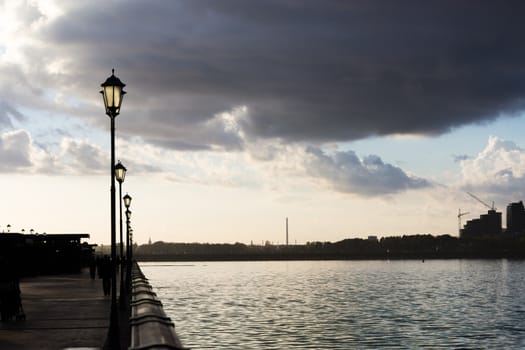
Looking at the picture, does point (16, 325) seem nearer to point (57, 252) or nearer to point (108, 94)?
point (108, 94)

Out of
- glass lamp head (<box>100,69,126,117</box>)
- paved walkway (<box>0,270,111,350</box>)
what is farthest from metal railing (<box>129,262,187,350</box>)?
glass lamp head (<box>100,69,126,117</box>)

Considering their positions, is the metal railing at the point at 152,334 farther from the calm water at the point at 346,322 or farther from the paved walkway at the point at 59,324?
the calm water at the point at 346,322

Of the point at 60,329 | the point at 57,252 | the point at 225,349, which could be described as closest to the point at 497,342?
the point at 225,349

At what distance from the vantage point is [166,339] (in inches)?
516

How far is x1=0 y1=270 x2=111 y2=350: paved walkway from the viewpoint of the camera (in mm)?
21203

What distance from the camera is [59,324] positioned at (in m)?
25.8

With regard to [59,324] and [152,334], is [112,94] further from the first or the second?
[152,334]

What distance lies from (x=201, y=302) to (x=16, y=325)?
51.0m

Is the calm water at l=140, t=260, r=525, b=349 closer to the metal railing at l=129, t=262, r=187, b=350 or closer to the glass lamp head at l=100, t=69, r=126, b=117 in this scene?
the glass lamp head at l=100, t=69, r=126, b=117

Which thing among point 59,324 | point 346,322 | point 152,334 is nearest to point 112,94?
point 59,324

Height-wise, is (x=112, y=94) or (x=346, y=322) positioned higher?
(x=112, y=94)

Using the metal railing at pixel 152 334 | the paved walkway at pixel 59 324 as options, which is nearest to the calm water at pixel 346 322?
the paved walkway at pixel 59 324

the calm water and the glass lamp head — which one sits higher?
the glass lamp head

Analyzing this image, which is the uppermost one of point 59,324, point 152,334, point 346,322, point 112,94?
point 112,94
